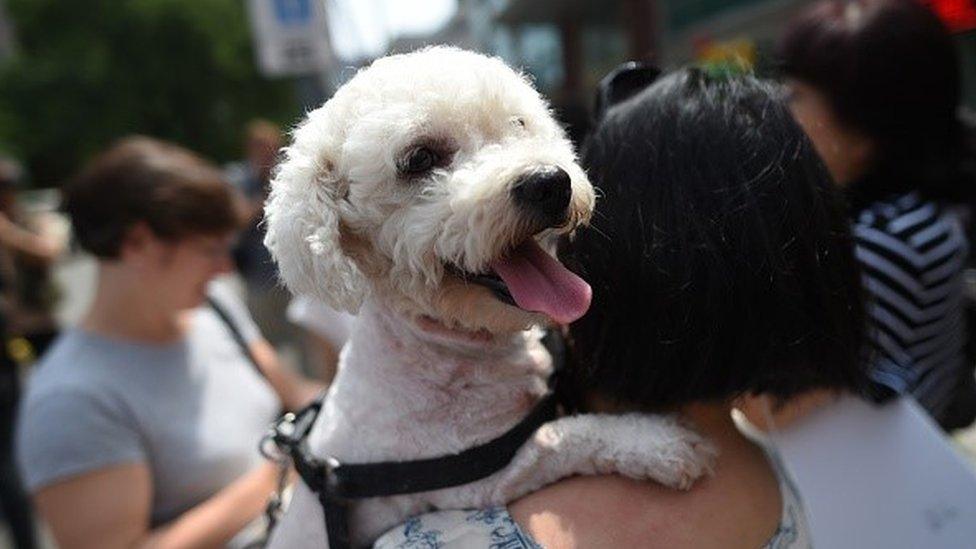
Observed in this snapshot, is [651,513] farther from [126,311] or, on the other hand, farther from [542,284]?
[126,311]

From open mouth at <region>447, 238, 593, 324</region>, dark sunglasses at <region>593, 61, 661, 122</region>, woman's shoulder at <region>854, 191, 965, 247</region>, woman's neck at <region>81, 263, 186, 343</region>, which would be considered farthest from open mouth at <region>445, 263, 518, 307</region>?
woman's neck at <region>81, 263, 186, 343</region>

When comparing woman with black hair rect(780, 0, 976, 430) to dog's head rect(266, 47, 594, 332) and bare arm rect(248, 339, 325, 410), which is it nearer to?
dog's head rect(266, 47, 594, 332)

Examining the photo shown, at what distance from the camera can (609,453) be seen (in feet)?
3.99

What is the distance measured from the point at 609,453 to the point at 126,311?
1.49 meters

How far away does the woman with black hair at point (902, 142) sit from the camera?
1.85 metres

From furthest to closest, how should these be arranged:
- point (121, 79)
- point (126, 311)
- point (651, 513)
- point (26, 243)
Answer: point (121, 79) → point (26, 243) → point (126, 311) → point (651, 513)

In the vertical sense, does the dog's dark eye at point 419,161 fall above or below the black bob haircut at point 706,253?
above

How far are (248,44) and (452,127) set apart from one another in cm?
3625

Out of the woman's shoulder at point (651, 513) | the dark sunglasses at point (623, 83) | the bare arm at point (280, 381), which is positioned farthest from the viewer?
the bare arm at point (280, 381)

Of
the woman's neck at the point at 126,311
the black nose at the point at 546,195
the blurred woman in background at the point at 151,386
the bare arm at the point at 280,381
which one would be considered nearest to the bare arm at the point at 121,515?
the blurred woman in background at the point at 151,386

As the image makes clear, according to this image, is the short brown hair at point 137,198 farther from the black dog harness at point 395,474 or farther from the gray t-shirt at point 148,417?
the black dog harness at point 395,474

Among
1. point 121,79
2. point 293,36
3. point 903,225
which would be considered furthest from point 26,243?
point 121,79

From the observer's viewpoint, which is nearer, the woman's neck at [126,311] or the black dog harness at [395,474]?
the black dog harness at [395,474]

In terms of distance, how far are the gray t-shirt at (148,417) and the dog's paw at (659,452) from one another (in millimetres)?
1246
